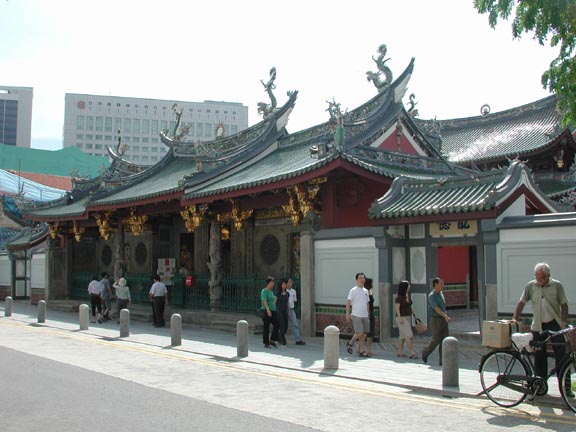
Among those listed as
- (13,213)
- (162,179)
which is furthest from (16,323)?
(13,213)

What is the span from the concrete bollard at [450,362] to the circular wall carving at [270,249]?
1110 centimetres

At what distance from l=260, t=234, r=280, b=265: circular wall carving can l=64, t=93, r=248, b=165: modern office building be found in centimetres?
8801

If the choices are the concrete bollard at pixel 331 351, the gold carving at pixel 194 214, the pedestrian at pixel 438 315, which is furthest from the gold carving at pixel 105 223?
the pedestrian at pixel 438 315

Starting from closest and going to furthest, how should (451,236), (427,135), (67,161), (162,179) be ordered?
1. (451,236)
2. (427,135)
3. (162,179)
4. (67,161)

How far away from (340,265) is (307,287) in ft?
3.60

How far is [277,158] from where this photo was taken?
21703 millimetres

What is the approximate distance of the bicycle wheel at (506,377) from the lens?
7.91 meters

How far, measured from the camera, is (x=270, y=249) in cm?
2012

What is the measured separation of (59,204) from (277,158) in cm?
1273

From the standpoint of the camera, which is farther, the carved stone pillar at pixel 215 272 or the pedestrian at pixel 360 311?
the carved stone pillar at pixel 215 272

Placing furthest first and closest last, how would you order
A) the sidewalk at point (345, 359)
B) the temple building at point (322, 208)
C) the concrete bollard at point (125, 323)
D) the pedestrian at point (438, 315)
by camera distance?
the concrete bollard at point (125, 323) → the temple building at point (322, 208) → the pedestrian at point (438, 315) → the sidewalk at point (345, 359)

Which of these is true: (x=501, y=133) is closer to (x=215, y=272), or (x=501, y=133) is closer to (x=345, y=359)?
(x=215, y=272)

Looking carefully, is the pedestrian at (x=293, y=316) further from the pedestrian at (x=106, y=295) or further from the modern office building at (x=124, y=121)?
the modern office building at (x=124, y=121)

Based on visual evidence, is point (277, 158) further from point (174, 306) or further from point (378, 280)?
point (378, 280)
